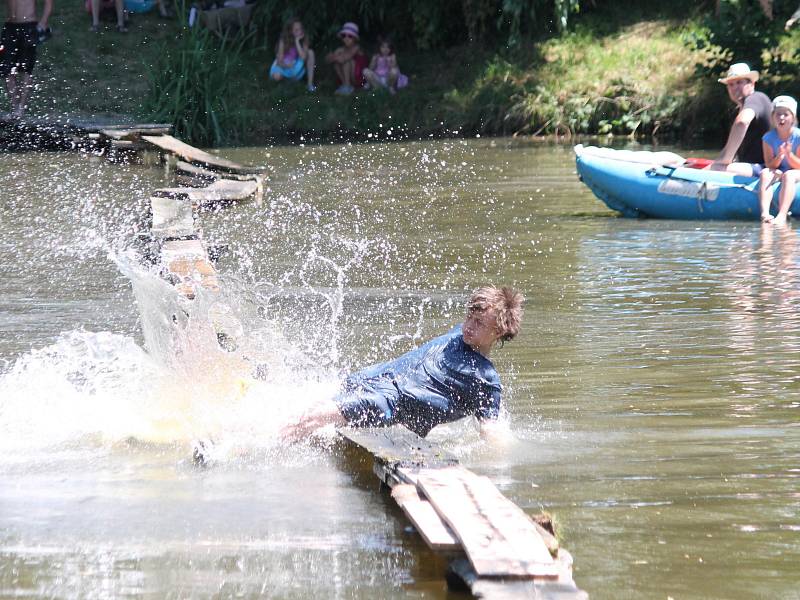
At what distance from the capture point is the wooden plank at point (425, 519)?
4.27 metres

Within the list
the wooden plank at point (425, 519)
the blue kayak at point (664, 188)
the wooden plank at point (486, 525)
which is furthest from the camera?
the blue kayak at point (664, 188)

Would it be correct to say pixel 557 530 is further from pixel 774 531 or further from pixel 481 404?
pixel 481 404

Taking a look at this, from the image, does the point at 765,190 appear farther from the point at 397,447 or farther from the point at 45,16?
the point at 45,16

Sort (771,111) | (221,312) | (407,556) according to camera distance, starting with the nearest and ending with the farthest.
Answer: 1. (407,556)
2. (221,312)
3. (771,111)

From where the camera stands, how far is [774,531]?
4.81m

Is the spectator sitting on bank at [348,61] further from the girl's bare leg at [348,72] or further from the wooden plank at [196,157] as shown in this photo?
the wooden plank at [196,157]

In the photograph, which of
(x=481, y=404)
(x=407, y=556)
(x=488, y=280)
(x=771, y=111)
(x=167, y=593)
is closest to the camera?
(x=167, y=593)

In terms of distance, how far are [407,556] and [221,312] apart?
9.97ft

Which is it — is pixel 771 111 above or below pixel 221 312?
above

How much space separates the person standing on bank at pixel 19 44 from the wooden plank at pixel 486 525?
558 inches

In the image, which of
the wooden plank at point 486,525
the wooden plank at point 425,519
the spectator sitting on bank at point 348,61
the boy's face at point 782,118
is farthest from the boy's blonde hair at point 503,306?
the spectator sitting on bank at point 348,61

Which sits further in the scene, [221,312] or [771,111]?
[771,111]

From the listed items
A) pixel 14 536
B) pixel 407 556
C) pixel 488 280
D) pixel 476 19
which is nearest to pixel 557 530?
pixel 407 556

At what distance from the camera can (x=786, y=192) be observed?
478 inches
